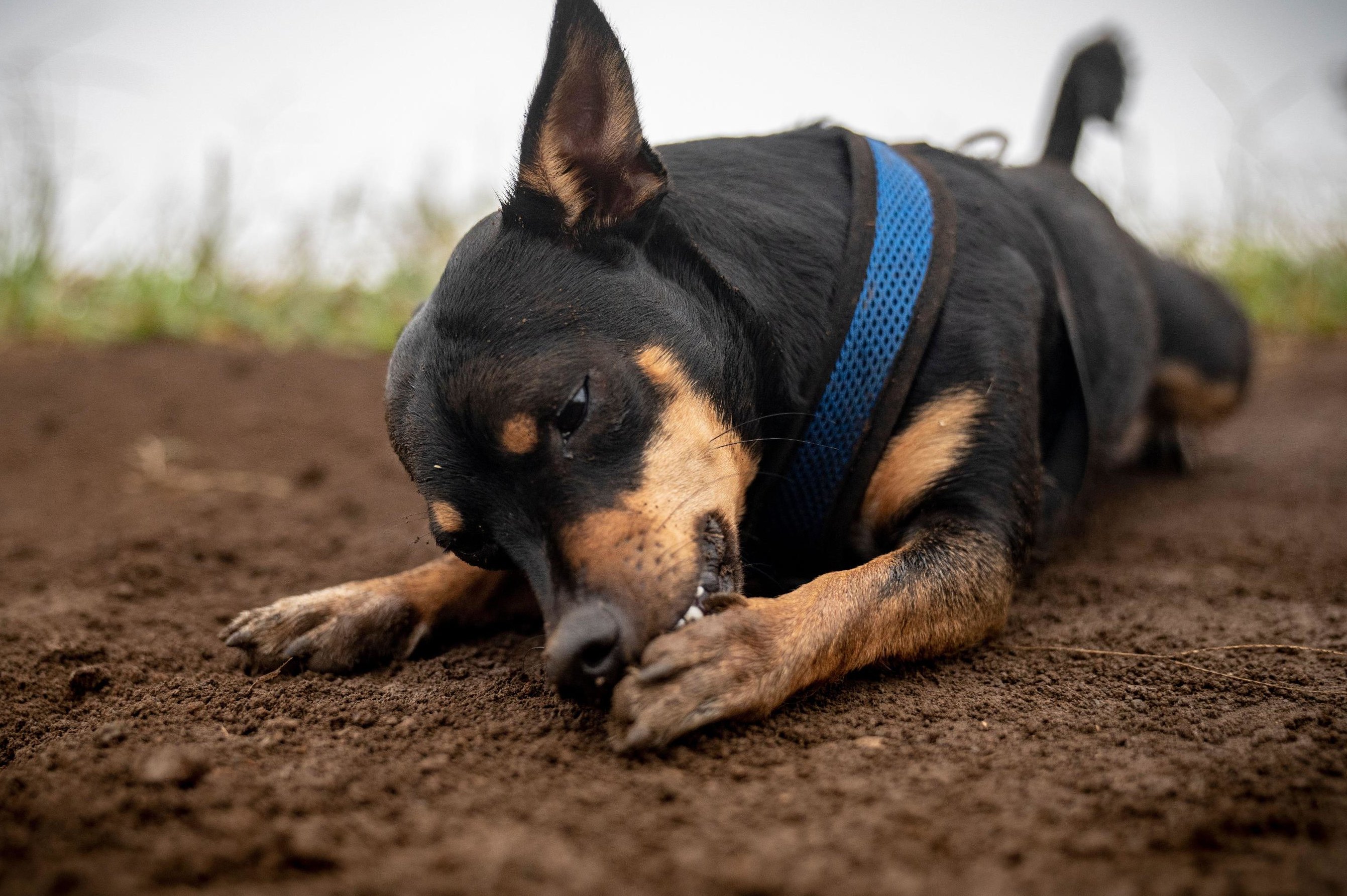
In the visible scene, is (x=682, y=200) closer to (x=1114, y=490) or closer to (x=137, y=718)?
(x=137, y=718)

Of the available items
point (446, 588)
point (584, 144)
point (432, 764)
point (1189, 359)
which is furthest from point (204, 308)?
point (1189, 359)

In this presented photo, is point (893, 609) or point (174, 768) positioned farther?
point (893, 609)

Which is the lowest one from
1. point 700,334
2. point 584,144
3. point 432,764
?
point 432,764

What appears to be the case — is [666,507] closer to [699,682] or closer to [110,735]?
[699,682]

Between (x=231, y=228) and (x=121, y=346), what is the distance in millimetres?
1613

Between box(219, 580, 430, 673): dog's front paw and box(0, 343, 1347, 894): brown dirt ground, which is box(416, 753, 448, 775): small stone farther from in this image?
box(219, 580, 430, 673): dog's front paw

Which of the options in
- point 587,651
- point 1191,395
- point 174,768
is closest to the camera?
point 174,768

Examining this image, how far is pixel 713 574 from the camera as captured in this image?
6.47ft

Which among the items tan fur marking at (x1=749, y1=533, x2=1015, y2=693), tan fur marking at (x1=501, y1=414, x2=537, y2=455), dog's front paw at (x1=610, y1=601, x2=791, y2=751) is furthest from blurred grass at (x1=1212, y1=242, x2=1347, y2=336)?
tan fur marking at (x1=501, y1=414, x2=537, y2=455)

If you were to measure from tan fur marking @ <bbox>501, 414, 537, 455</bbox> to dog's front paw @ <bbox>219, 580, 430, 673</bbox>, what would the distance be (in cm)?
76

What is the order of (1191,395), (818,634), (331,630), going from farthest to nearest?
(1191,395) < (331,630) < (818,634)

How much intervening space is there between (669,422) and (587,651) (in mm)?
560

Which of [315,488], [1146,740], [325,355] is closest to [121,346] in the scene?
[325,355]

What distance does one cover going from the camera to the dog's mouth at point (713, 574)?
6.11 feet
